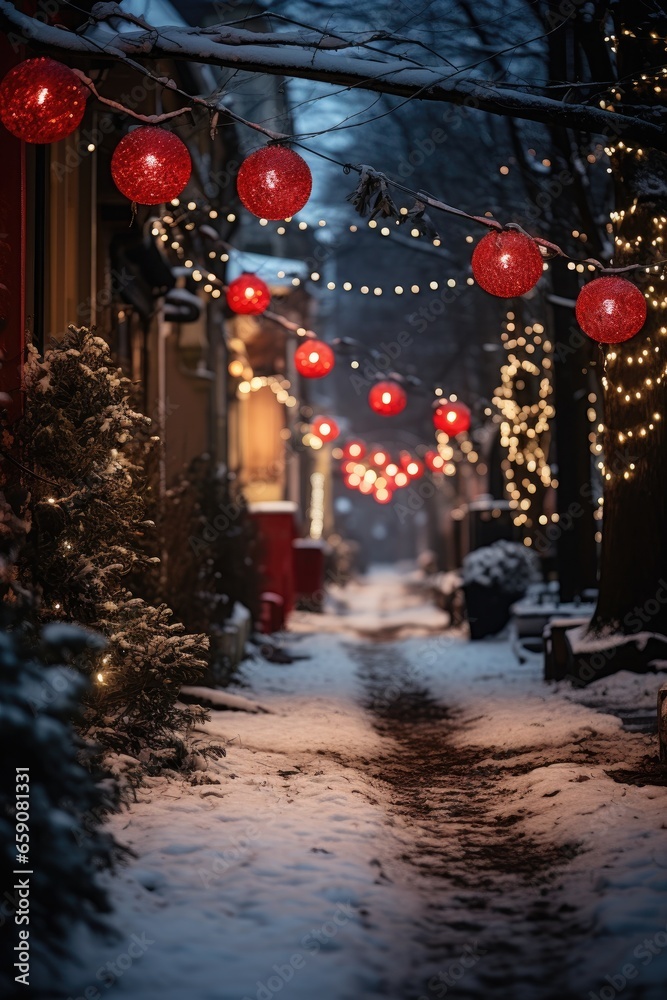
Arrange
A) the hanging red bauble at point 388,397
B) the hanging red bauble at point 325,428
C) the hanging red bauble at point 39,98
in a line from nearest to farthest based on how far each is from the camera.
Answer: the hanging red bauble at point 39,98
the hanging red bauble at point 388,397
the hanging red bauble at point 325,428

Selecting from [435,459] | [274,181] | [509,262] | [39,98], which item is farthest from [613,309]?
[435,459]

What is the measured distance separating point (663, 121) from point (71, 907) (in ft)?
25.5

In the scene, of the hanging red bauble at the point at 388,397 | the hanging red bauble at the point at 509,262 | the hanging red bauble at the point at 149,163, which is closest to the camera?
the hanging red bauble at the point at 149,163

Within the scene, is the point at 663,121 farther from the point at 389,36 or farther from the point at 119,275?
the point at 119,275

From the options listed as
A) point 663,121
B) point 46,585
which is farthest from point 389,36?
point 46,585

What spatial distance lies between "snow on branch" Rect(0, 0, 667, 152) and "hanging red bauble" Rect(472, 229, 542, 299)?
101 cm

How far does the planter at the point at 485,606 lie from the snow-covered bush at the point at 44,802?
45.5 ft

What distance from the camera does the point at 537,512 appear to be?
69.0ft

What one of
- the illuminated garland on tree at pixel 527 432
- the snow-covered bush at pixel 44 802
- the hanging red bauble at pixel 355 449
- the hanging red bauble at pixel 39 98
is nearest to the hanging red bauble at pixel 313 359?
the hanging red bauble at pixel 39 98

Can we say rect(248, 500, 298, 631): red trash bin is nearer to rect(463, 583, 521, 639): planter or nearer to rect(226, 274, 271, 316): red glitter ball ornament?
rect(463, 583, 521, 639): planter

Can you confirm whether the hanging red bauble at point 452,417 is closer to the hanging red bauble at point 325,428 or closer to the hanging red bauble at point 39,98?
the hanging red bauble at point 325,428

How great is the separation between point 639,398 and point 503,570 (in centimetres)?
735

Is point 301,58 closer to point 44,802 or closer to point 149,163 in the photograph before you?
point 149,163

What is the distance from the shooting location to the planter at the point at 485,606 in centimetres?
1784
